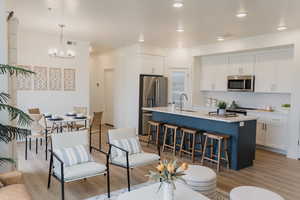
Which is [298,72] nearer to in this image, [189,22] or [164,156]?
[189,22]

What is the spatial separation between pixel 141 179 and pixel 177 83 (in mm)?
4567

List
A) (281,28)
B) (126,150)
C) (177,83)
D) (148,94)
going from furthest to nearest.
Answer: (177,83) → (148,94) → (281,28) → (126,150)

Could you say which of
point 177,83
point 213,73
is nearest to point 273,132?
point 213,73

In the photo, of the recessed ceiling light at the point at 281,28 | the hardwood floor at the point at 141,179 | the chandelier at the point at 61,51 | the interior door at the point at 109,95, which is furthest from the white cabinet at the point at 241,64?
the chandelier at the point at 61,51

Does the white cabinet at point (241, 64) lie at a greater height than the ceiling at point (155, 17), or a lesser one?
lesser

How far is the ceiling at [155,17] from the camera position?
3590 mm

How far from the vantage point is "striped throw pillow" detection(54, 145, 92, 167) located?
119 inches

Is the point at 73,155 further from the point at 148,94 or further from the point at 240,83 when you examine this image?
the point at 240,83

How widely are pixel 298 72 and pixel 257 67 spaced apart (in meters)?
1.25

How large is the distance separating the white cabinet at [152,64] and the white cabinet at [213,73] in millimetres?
1378

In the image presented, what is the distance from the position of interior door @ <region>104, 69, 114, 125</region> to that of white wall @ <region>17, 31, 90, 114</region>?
6.13 ft

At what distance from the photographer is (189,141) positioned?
4.99m

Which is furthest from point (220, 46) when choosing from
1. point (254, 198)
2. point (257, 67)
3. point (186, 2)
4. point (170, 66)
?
point (254, 198)

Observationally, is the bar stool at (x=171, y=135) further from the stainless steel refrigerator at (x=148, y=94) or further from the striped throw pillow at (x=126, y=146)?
the stainless steel refrigerator at (x=148, y=94)
